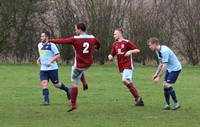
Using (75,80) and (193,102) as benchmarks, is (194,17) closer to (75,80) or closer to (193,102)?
(193,102)

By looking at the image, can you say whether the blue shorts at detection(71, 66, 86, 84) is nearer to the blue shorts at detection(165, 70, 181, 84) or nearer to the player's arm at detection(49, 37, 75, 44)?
the player's arm at detection(49, 37, 75, 44)

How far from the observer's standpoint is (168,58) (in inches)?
498

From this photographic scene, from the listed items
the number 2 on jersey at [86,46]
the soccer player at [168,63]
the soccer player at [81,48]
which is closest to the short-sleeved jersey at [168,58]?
the soccer player at [168,63]

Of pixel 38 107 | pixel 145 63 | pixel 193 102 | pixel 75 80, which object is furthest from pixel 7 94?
pixel 145 63

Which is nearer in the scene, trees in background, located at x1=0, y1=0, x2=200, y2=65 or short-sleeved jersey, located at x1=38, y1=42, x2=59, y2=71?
short-sleeved jersey, located at x1=38, y1=42, x2=59, y2=71

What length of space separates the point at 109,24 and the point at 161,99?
23.6 metres

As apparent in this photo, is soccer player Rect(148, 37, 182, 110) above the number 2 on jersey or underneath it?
underneath

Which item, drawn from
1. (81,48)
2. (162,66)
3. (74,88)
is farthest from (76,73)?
(162,66)

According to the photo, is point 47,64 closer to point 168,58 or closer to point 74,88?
point 74,88

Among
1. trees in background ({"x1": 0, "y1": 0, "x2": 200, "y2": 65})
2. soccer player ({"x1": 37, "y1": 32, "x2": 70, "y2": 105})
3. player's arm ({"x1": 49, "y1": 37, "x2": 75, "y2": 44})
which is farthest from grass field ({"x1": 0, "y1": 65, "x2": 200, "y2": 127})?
trees in background ({"x1": 0, "y1": 0, "x2": 200, "y2": 65})

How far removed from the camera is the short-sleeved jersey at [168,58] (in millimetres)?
12445

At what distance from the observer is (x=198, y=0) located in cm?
3750

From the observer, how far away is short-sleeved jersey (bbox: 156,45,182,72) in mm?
12445

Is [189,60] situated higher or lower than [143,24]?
lower
